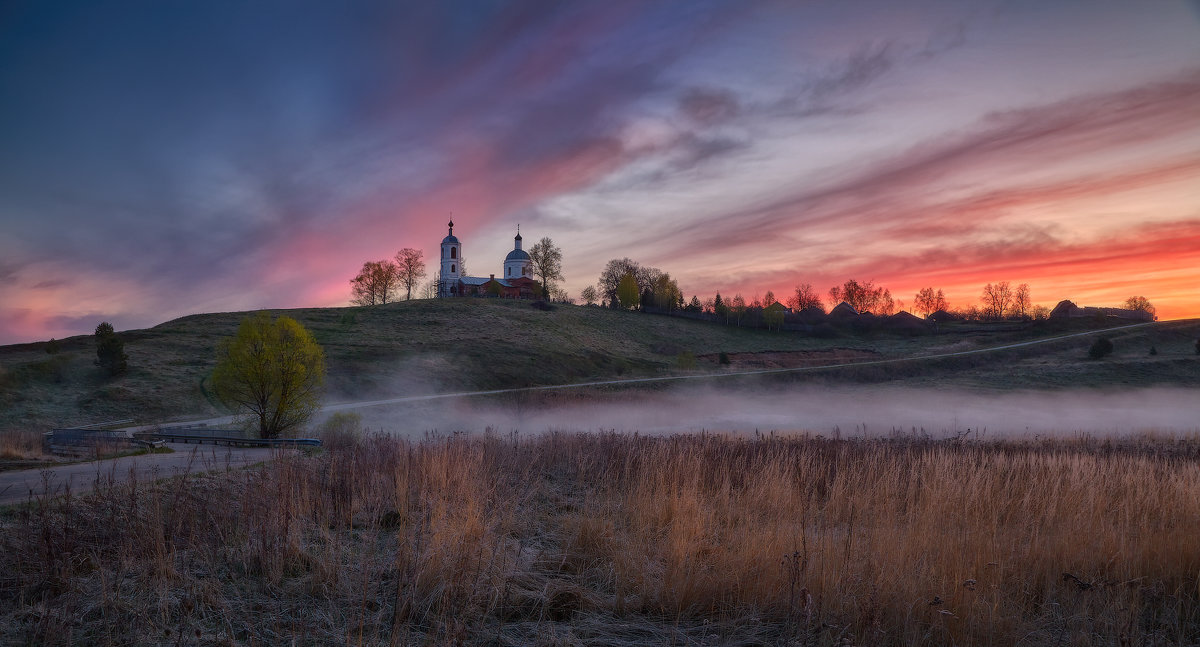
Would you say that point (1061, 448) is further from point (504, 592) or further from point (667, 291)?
point (667, 291)

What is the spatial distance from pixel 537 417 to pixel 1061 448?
30.0 metres

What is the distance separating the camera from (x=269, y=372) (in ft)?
85.6

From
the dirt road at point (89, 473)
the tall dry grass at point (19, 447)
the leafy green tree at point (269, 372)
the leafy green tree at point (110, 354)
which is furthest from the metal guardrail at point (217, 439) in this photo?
the leafy green tree at point (110, 354)

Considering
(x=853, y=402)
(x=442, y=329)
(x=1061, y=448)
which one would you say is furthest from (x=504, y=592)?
(x=442, y=329)

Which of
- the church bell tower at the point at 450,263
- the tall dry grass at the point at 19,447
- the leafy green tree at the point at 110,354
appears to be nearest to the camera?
the tall dry grass at the point at 19,447

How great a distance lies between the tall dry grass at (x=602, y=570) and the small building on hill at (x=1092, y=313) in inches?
4013

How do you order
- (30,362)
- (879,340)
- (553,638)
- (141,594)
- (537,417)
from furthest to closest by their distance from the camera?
(879,340) → (30,362) → (537,417) → (141,594) → (553,638)

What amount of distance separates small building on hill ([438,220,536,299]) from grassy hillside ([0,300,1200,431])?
20.3 m

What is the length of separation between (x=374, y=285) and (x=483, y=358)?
206 ft

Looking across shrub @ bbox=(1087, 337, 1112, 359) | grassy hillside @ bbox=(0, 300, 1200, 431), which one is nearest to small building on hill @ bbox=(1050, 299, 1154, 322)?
grassy hillside @ bbox=(0, 300, 1200, 431)

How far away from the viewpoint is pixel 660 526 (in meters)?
7.79

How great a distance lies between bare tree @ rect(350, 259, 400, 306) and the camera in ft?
367

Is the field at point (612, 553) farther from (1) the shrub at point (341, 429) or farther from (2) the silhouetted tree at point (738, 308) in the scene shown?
(2) the silhouetted tree at point (738, 308)

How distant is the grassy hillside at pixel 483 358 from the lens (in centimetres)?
4062
